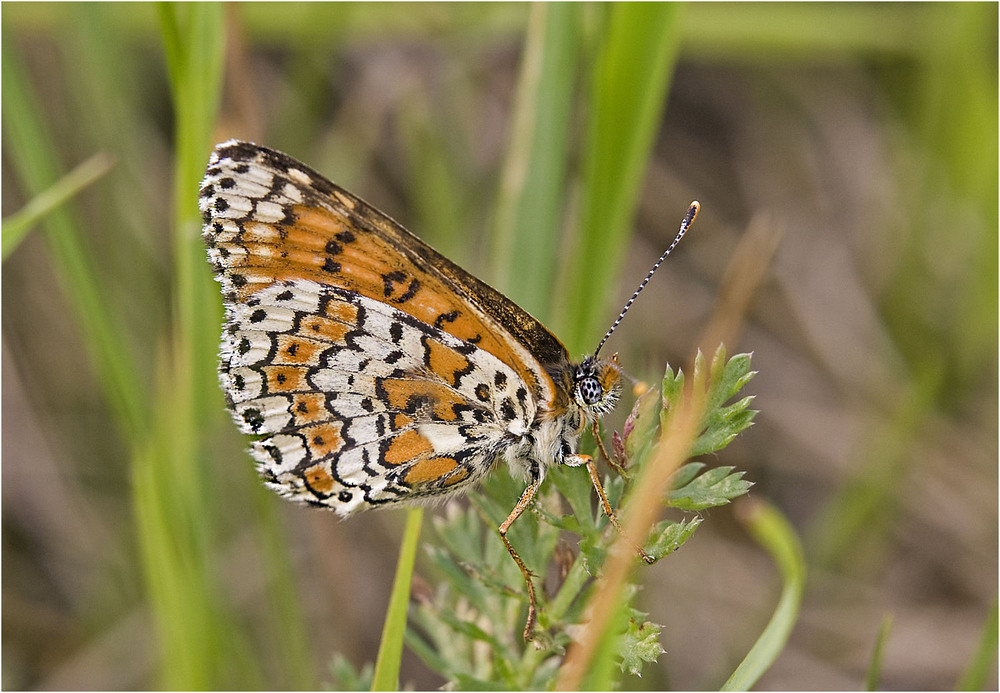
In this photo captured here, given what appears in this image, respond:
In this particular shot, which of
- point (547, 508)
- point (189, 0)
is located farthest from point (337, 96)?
point (547, 508)

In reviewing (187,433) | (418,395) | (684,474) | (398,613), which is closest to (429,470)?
(418,395)

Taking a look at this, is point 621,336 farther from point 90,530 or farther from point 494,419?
point 90,530

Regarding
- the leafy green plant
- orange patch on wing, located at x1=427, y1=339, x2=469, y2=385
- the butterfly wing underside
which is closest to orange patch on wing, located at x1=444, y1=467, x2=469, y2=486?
the butterfly wing underside

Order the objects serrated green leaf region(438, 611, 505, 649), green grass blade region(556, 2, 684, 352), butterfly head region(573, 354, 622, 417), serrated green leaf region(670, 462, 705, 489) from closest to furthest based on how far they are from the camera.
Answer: serrated green leaf region(670, 462, 705, 489), serrated green leaf region(438, 611, 505, 649), butterfly head region(573, 354, 622, 417), green grass blade region(556, 2, 684, 352)

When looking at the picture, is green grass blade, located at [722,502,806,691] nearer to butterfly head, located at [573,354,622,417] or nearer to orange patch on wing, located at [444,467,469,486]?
butterfly head, located at [573,354,622,417]

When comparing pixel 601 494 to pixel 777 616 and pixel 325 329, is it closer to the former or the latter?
pixel 777 616

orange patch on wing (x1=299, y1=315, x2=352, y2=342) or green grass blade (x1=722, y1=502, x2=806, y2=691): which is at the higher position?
orange patch on wing (x1=299, y1=315, x2=352, y2=342)
